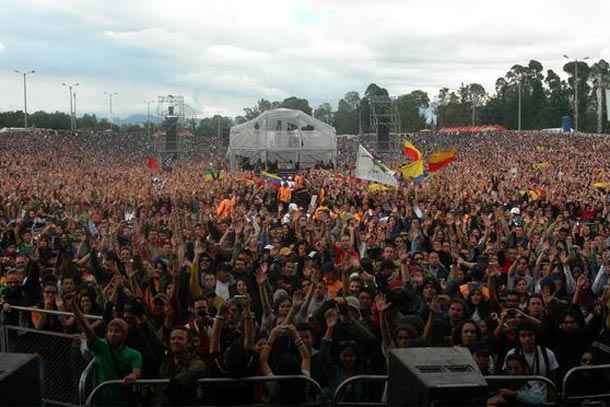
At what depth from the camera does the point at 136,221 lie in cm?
1432

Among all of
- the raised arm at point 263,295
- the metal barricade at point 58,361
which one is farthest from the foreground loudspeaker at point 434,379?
the metal barricade at point 58,361

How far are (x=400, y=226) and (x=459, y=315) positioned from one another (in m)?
6.85

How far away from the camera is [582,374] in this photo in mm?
5172

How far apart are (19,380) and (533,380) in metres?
2.93

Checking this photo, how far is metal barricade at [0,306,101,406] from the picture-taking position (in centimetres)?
632

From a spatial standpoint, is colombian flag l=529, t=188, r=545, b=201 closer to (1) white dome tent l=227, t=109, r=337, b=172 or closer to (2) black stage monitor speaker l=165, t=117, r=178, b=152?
(1) white dome tent l=227, t=109, r=337, b=172

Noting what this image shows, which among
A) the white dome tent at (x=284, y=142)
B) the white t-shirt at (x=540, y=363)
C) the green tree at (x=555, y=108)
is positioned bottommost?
the white t-shirt at (x=540, y=363)

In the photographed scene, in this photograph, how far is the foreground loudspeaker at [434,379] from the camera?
120 inches

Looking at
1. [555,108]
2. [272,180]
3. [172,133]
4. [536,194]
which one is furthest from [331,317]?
[555,108]

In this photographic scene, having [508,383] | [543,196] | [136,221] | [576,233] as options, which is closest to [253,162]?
[543,196]

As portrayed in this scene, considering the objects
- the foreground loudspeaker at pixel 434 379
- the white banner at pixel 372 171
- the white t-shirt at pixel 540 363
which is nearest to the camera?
the foreground loudspeaker at pixel 434 379

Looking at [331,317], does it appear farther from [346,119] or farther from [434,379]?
[346,119]

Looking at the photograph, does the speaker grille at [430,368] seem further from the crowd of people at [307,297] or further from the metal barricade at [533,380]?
the crowd of people at [307,297]

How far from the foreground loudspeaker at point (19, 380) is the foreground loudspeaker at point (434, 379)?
61.5 inches
